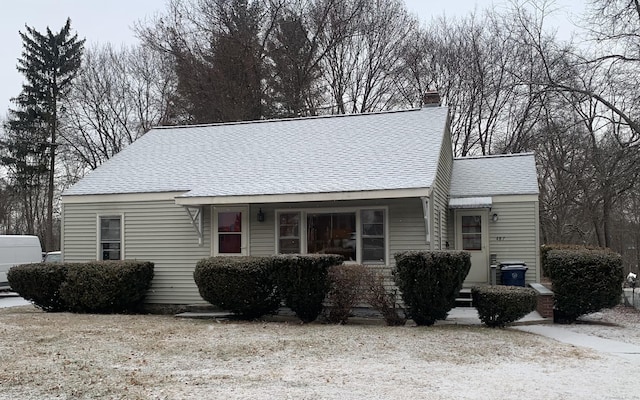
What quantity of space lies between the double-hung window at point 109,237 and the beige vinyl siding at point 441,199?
295 inches

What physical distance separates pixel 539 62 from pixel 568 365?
20754mm

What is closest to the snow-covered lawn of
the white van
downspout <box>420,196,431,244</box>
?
downspout <box>420,196,431,244</box>

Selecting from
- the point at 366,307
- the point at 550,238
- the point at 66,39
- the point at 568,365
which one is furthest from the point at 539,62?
the point at 66,39

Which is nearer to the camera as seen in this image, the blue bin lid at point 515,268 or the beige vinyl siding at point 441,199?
the beige vinyl siding at point 441,199

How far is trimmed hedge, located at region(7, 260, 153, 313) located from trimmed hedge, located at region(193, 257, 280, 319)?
2196 mm

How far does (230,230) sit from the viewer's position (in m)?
14.6

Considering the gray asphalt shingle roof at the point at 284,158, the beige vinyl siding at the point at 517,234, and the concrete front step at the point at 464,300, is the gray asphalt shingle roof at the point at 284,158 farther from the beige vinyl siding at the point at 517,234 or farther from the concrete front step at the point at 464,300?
the concrete front step at the point at 464,300

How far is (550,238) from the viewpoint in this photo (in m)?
28.4

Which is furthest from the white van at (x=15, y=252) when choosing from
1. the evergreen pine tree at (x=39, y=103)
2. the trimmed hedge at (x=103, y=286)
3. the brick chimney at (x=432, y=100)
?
the brick chimney at (x=432, y=100)

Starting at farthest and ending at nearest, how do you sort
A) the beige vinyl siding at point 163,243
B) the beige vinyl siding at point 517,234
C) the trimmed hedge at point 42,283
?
the beige vinyl siding at point 517,234 → the beige vinyl siding at point 163,243 → the trimmed hedge at point 42,283

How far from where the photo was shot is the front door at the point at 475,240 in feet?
51.3

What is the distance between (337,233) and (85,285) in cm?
569

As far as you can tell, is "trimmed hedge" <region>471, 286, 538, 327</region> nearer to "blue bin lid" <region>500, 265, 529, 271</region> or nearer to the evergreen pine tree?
"blue bin lid" <region>500, 265, 529, 271</region>

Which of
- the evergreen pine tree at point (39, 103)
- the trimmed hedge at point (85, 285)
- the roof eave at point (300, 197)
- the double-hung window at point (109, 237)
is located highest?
the evergreen pine tree at point (39, 103)
